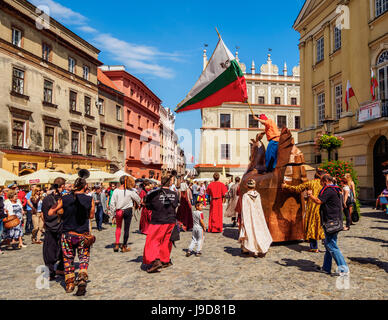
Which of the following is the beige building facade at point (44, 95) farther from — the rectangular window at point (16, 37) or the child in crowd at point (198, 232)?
the child in crowd at point (198, 232)

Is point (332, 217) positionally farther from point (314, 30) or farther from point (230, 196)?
point (314, 30)

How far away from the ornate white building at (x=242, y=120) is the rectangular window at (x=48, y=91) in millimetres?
20887

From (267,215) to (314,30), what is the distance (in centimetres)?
2053

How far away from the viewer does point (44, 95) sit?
23.0m

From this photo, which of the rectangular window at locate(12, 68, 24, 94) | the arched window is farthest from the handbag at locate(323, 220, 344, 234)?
the rectangular window at locate(12, 68, 24, 94)

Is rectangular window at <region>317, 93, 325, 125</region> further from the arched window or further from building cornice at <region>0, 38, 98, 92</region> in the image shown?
building cornice at <region>0, 38, 98, 92</region>

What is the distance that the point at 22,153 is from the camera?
20.1 meters

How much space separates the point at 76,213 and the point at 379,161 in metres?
17.2

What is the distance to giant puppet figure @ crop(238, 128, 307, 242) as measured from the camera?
7.84m

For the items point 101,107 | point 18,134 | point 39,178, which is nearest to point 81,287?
point 39,178

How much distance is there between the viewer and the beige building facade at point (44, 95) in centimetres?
1955

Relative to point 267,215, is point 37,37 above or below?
above

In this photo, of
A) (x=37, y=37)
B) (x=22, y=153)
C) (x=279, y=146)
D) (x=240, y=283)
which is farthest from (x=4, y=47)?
(x=240, y=283)

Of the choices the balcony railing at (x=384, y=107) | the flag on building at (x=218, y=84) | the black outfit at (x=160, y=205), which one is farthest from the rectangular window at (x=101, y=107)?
the black outfit at (x=160, y=205)
